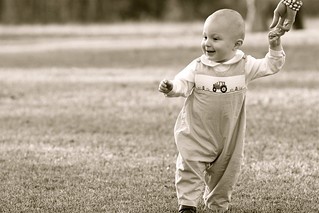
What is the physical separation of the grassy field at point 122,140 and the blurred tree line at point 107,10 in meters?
18.6

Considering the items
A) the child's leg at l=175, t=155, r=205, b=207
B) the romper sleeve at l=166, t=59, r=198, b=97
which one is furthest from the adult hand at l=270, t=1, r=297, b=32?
the child's leg at l=175, t=155, r=205, b=207

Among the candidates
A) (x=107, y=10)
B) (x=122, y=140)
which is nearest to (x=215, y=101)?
(x=122, y=140)

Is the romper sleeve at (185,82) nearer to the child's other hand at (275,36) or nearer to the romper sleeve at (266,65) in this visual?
the romper sleeve at (266,65)

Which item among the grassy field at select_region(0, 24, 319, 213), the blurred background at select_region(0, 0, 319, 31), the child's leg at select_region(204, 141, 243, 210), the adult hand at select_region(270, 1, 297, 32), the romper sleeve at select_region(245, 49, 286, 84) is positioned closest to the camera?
the adult hand at select_region(270, 1, 297, 32)

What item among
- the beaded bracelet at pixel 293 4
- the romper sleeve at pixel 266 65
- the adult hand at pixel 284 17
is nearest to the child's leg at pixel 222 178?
the romper sleeve at pixel 266 65

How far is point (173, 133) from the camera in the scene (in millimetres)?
7379

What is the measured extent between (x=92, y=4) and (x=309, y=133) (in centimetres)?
2732

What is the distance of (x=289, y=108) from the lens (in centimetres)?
894

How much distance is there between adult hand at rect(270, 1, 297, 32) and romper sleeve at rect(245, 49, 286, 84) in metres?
0.16

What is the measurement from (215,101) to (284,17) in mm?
634

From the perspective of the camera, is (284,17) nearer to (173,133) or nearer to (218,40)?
(218,40)

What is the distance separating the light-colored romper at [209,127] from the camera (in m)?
4.52

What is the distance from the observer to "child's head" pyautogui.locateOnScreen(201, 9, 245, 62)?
14.6ft

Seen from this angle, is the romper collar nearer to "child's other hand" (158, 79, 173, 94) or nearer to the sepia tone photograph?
the sepia tone photograph
